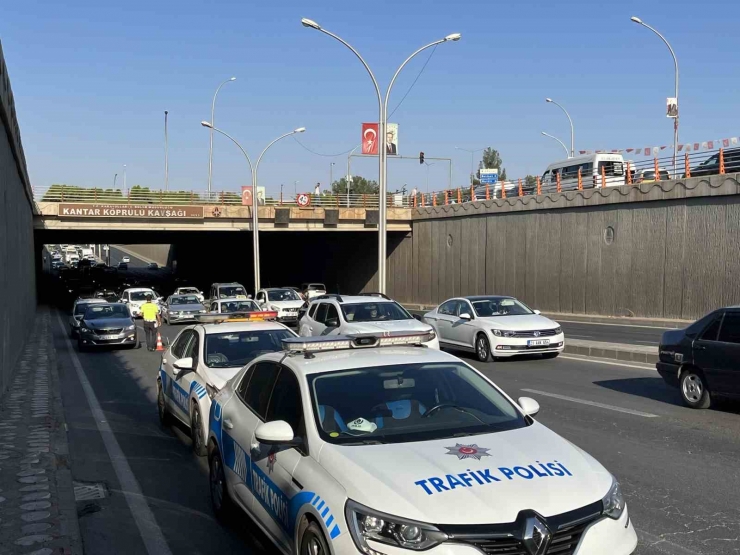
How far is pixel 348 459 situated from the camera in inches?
169

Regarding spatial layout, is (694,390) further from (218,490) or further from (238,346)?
(218,490)

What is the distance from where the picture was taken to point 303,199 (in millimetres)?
49531

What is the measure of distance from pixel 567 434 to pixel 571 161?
32393 mm

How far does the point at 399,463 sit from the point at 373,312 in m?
12.8

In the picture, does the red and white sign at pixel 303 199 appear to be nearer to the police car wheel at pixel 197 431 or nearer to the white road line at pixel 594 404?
the white road line at pixel 594 404

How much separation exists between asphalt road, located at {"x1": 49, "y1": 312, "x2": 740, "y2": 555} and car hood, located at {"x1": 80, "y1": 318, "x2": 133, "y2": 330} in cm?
843

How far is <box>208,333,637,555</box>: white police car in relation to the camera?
148 inches

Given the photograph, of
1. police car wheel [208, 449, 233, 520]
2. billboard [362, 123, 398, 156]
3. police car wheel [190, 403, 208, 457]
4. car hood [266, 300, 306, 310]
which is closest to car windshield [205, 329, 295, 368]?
police car wheel [190, 403, 208, 457]

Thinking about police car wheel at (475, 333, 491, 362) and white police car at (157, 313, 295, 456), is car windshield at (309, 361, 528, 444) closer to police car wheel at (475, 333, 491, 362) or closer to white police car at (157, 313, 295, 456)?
white police car at (157, 313, 295, 456)

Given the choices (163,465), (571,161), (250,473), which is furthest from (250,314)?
(571,161)

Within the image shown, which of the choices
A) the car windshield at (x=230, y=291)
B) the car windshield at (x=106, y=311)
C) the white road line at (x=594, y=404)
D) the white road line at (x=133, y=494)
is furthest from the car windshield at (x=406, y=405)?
the car windshield at (x=230, y=291)

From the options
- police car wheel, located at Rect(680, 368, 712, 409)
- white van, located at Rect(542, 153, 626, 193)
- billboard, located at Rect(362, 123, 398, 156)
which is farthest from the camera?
white van, located at Rect(542, 153, 626, 193)

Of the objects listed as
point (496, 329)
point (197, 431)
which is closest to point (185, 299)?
point (496, 329)

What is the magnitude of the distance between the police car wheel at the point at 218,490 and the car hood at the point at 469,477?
83.6 inches
